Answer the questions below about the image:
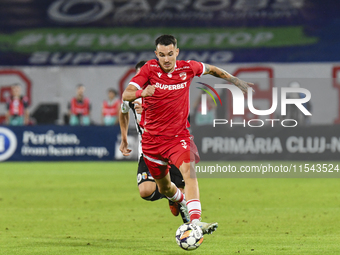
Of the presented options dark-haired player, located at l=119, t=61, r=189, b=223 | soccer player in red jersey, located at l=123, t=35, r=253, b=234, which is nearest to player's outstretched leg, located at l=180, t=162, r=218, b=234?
soccer player in red jersey, located at l=123, t=35, r=253, b=234

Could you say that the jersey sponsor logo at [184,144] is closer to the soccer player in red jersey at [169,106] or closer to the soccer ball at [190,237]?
the soccer player in red jersey at [169,106]

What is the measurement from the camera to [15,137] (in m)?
17.8

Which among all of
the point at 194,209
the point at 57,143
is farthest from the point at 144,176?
the point at 57,143

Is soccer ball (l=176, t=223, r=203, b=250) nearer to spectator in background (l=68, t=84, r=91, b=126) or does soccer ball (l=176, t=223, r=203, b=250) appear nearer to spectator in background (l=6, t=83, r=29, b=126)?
spectator in background (l=68, t=84, r=91, b=126)

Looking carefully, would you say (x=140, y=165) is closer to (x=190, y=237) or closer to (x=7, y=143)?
(x=190, y=237)

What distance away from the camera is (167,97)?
6227 millimetres

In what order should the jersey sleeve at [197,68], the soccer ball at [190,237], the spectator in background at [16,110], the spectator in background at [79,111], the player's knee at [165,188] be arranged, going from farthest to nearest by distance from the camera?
the spectator in background at [79,111] < the spectator in background at [16,110] < the player's knee at [165,188] < the jersey sleeve at [197,68] < the soccer ball at [190,237]

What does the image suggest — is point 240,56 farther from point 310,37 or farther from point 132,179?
point 132,179

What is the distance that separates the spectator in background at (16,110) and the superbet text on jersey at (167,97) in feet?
44.9

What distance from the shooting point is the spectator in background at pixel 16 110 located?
63.5 ft

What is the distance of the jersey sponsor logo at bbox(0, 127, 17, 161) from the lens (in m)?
17.8

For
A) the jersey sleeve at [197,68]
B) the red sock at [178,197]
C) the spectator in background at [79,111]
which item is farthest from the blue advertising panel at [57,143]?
the jersey sleeve at [197,68]

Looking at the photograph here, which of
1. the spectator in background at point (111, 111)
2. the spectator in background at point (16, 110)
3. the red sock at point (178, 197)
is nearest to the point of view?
the red sock at point (178, 197)

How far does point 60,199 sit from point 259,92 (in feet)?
32.8
